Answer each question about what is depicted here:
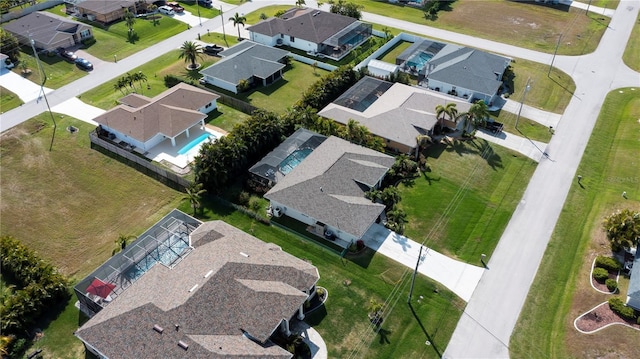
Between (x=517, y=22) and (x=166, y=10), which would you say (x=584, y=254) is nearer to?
(x=517, y=22)

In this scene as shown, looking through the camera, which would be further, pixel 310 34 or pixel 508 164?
pixel 310 34

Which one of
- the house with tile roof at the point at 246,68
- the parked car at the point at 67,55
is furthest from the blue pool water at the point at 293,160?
the parked car at the point at 67,55

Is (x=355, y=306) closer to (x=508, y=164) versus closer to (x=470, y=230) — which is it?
(x=470, y=230)

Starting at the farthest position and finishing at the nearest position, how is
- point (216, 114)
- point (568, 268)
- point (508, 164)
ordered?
point (216, 114)
point (508, 164)
point (568, 268)

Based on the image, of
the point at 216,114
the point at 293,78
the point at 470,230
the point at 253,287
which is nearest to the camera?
the point at 253,287

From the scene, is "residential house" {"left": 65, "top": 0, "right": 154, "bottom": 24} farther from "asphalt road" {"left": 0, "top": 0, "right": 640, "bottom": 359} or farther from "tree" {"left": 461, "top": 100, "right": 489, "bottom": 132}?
"tree" {"left": 461, "top": 100, "right": 489, "bottom": 132}

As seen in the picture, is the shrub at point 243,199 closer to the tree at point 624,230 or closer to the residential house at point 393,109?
the residential house at point 393,109

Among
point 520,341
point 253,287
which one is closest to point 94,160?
point 253,287
